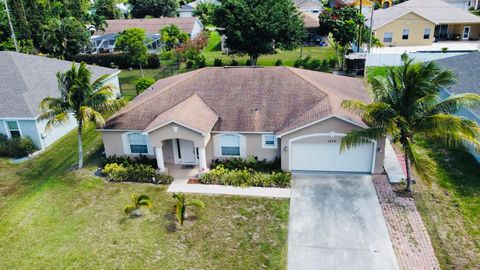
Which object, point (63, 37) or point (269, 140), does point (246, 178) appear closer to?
point (269, 140)

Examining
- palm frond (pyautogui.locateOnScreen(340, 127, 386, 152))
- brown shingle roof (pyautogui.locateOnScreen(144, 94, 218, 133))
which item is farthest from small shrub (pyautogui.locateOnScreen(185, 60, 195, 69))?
palm frond (pyautogui.locateOnScreen(340, 127, 386, 152))

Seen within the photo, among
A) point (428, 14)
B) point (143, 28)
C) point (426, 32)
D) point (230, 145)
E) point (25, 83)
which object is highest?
point (143, 28)

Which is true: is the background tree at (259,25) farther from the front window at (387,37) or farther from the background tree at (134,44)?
the front window at (387,37)

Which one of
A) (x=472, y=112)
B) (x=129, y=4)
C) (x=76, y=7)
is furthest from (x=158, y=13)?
(x=472, y=112)

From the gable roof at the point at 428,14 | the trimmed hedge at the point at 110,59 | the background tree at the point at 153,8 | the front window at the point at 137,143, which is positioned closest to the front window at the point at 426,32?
the gable roof at the point at 428,14

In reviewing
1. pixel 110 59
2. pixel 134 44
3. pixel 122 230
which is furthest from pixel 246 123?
pixel 110 59

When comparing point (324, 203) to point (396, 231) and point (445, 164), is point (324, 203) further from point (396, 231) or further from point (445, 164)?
point (445, 164)

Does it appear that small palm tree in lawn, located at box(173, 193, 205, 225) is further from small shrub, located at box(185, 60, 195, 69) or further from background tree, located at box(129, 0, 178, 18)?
background tree, located at box(129, 0, 178, 18)
